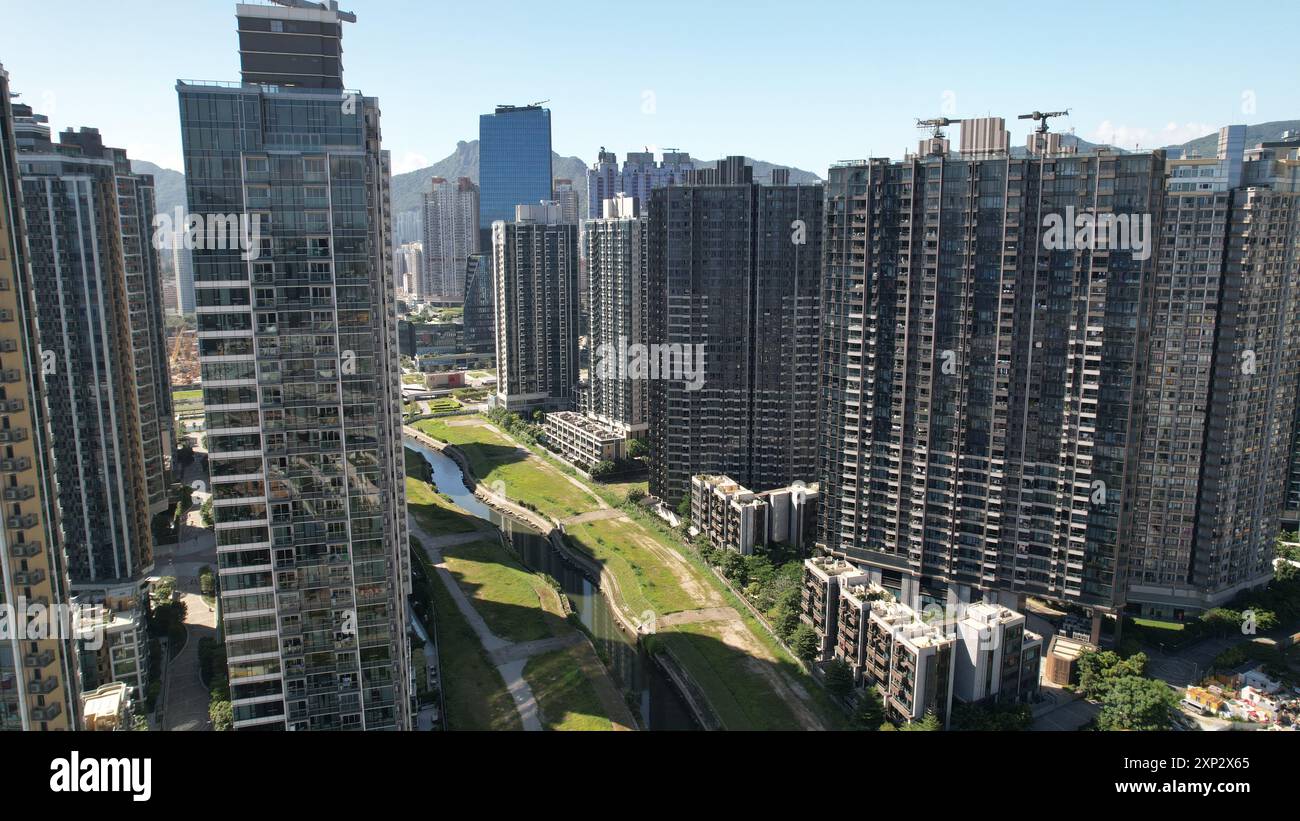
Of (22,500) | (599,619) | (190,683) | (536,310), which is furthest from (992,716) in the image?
(536,310)

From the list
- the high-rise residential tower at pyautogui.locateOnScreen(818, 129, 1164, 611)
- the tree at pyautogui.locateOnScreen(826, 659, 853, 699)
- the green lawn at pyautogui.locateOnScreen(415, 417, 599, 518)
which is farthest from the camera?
the green lawn at pyautogui.locateOnScreen(415, 417, 599, 518)

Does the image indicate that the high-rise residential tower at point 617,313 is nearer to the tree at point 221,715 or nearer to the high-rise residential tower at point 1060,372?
the high-rise residential tower at point 1060,372

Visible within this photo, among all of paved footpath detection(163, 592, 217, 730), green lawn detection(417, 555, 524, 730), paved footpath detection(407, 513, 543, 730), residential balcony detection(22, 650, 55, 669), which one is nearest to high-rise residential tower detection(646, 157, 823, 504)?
paved footpath detection(407, 513, 543, 730)

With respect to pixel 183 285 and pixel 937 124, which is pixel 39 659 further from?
pixel 183 285

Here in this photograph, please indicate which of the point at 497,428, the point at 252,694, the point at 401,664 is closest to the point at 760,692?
the point at 401,664

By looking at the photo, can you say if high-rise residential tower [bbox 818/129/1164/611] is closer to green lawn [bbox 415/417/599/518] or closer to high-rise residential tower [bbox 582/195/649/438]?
green lawn [bbox 415/417/599/518]

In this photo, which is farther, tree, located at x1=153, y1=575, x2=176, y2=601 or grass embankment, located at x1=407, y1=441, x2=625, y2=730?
tree, located at x1=153, y1=575, x2=176, y2=601

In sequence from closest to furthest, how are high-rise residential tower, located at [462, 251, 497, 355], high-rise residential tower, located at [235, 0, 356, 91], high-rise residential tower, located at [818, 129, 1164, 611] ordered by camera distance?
high-rise residential tower, located at [235, 0, 356, 91] < high-rise residential tower, located at [818, 129, 1164, 611] < high-rise residential tower, located at [462, 251, 497, 355]
